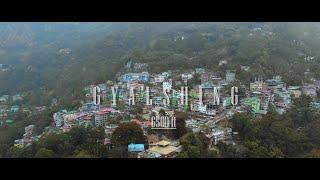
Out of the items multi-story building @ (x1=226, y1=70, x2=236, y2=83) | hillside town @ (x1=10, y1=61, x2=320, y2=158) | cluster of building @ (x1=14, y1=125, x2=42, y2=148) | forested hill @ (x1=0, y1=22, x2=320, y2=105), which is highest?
forested hill @ (x1=0, y1=22, x2=320, y2=105)

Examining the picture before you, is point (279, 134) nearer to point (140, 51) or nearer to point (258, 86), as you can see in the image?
point (258, 86)

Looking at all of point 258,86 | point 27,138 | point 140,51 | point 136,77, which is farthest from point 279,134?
point 27,138

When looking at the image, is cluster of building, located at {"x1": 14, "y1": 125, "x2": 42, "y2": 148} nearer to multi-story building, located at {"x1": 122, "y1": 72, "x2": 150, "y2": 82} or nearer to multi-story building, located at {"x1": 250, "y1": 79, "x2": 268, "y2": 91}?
multi-story building, located at {"x1": 122, "y1": 72, "x2": 150, "y2": 82}

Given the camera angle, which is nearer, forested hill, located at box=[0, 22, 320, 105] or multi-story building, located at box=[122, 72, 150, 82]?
multi-story building, located at box=[122, 72, 150, 82]

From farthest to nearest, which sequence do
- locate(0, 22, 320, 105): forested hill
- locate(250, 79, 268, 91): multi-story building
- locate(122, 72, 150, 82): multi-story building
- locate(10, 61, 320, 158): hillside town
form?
locate(0, 22, 320, 105): forested hill
locate(122, 72, 150, 82): multi-story building
locate(250, 79, 268, 91): multi-story building
locate(10, 61, 320, 158): hillside town

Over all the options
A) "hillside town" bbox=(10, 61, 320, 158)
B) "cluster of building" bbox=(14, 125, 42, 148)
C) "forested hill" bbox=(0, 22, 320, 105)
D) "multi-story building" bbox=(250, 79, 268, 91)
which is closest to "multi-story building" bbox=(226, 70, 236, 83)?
"hillside town" bbox=(10, 61, 320, 158)

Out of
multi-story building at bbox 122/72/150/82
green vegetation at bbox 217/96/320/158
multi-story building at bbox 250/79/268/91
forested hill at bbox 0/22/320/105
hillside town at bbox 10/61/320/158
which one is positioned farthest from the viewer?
forested hill at bbox 0/22/320/105

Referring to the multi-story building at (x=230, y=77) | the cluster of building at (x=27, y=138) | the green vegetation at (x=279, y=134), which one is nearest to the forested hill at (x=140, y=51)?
the multi-story building at (x=230, y=77)
